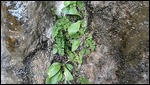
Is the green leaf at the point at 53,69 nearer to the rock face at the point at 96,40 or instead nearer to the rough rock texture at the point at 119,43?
the rock face at the point at 96,40

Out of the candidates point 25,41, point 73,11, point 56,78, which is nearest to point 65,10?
point 73,11

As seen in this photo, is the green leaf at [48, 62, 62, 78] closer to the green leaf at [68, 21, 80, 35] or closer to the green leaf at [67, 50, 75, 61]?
the green leaf at [67, 50, 75, 61]

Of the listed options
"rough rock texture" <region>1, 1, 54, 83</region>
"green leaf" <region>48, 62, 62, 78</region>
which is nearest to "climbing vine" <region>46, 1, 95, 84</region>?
"green leaf" <region>48, 62, 62, 78</region>

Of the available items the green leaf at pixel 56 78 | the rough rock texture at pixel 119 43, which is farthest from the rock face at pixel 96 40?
the green leaf at pixel 56 78

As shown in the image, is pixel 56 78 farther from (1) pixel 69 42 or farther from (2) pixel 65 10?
(2) pixel 65 10

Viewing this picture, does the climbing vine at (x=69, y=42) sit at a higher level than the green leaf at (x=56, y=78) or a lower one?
higher

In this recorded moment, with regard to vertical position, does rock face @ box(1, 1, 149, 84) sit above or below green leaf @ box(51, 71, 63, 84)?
above

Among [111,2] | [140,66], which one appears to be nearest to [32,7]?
[111,2]

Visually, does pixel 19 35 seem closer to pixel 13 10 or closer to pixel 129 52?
pixel 13 10
